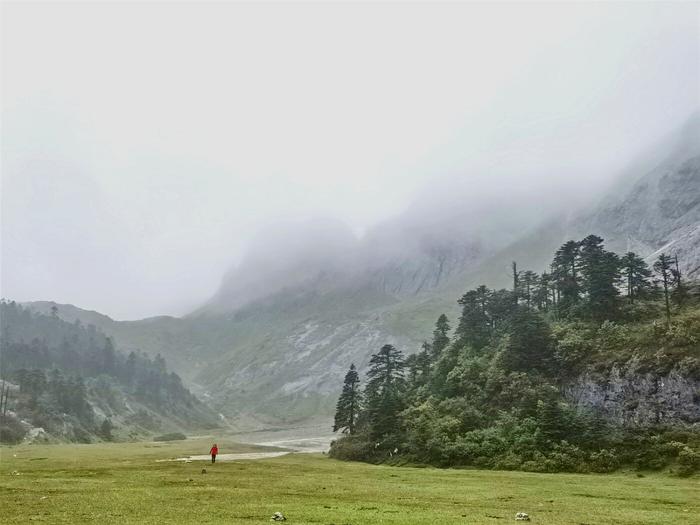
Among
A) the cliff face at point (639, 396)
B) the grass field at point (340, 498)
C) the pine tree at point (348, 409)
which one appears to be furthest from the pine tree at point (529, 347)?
the pine tree at point (348, 409)

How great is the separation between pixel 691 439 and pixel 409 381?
6934cm

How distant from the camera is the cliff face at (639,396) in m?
71.4

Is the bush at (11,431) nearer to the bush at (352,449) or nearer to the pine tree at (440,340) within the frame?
the bush at (352,449)

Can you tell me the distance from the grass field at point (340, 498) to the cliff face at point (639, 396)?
41.6 feet

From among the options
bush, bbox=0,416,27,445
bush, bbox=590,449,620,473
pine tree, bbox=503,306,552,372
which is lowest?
bush, bbox=0,416,27,445

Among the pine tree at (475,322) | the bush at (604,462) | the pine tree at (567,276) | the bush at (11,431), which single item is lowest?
the bush at (11,431)

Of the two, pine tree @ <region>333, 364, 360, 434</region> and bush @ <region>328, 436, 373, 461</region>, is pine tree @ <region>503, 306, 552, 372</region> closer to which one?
bush @ <region>328, 436, 373, 461</region>

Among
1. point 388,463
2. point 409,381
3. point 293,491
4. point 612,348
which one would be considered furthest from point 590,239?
point 293,491

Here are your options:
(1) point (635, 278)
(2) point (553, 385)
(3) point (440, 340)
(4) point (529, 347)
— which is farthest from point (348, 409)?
(1) point (635, 278)

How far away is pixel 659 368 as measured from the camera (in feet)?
252

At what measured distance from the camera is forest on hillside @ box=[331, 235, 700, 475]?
71.4m

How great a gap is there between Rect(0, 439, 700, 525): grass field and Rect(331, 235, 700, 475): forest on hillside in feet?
28.5

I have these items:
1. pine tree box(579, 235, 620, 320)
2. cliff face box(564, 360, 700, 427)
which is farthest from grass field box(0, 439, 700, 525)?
pine tree box(579, 235, 620, 320)

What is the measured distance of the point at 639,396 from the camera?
76.5 m
